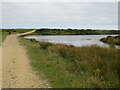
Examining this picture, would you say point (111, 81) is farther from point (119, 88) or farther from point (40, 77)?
point (40, 77)

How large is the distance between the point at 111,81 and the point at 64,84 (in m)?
1.44

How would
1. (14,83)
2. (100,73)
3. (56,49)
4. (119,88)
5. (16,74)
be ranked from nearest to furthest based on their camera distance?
(119,88) < (14,83) < (100,73) < (16,74) < (56,49)

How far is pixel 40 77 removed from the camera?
6.74m

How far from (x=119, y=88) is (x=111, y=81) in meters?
0.66

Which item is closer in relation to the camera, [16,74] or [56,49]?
[16,74]

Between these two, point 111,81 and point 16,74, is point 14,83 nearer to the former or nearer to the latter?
point 16,74

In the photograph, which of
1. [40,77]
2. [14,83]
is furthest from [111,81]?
[14,83]

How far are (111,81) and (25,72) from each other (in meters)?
3.59

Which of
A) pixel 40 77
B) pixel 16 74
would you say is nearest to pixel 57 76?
pixel 40 77

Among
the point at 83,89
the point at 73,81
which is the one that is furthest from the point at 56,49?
the point at 83,89

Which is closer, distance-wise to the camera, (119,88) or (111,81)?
(119,88)

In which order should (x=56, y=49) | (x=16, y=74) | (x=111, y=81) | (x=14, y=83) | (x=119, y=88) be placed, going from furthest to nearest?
(x=56, y=49) → (x=16, y=74) → (x=14, y=83) → (x=111, y=81) → (x=119, y=88)

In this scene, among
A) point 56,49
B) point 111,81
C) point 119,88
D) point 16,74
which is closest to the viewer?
point 119,88

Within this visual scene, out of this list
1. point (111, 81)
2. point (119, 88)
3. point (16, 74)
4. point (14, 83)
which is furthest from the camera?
point (16, 74)
